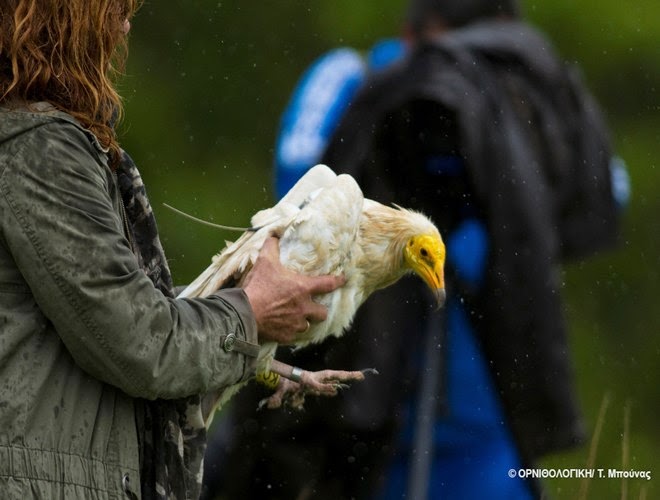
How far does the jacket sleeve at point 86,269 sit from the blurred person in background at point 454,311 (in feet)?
8.80

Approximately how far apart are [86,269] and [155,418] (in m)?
0.38

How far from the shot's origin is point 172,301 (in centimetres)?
203

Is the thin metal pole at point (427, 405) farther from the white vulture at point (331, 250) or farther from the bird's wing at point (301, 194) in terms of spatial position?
the bird's wing at point (301, 194)

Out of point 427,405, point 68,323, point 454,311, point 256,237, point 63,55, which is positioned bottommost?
point 427,405

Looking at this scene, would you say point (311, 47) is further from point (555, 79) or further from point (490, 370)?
point (490, 370)

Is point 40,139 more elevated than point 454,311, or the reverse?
point 40,139

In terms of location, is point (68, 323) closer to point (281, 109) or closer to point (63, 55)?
point (63, 55)

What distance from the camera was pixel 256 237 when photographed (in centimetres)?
271

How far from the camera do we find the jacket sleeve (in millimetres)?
1859

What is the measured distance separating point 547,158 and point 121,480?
10.9ft

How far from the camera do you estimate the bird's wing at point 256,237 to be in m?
2.67

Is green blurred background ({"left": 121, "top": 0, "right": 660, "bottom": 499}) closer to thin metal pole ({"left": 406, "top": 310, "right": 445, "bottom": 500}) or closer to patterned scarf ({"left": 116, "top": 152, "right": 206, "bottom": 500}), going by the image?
thin metal pole ({"left": 406, "top": 310, "right": 445, "bottom": 500})

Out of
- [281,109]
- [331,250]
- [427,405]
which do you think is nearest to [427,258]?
[331,250]

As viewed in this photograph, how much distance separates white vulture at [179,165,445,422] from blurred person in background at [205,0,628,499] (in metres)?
1.71
